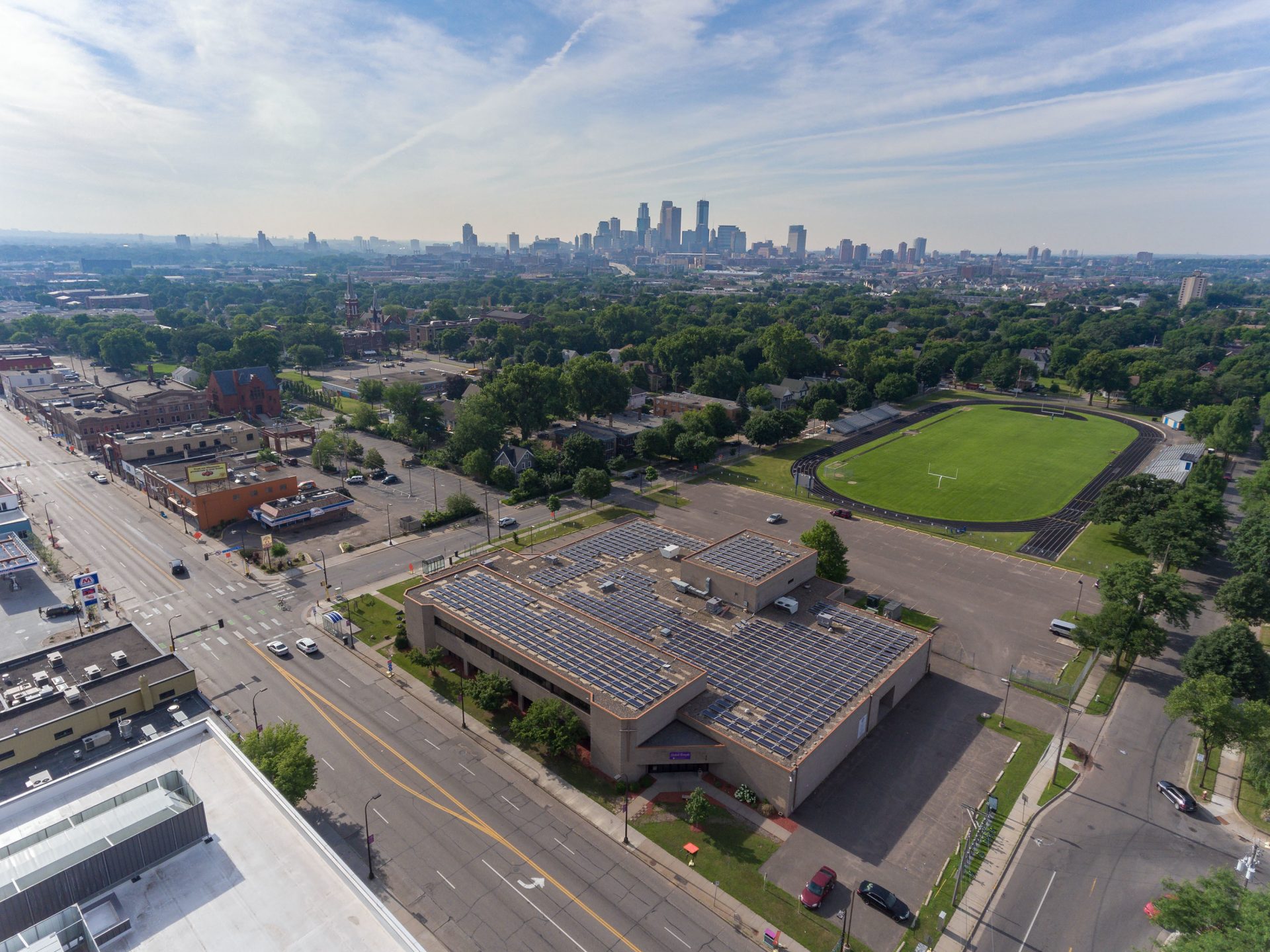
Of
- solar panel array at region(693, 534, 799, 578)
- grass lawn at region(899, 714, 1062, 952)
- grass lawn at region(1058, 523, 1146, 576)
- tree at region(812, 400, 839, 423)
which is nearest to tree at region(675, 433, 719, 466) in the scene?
tree at region(812, 400, 839, 423)

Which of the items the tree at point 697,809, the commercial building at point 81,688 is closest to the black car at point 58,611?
the commercial building at point 81,688

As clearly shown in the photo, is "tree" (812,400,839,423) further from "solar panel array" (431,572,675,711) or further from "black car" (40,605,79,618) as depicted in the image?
"black car" (40,605,79,618)

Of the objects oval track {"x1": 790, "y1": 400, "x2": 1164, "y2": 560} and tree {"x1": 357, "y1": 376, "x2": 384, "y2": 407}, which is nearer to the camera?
oval track {"x1": 790, "y1": 400, "x2": 1164, "y2": 560}

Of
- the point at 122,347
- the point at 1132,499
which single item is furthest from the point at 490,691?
the point at 122,347

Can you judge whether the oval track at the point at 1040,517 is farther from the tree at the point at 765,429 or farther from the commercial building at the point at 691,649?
the commercial building at the point at 691,649

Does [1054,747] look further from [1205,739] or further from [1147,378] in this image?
[1147,378]
